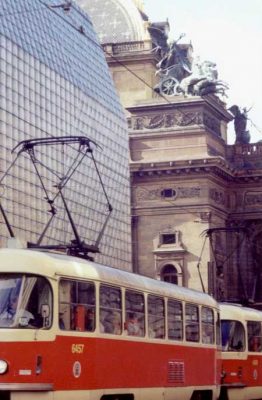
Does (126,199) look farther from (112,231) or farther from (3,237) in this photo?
(3,237)

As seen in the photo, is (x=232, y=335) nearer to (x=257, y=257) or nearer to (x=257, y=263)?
(x=257, y=263)

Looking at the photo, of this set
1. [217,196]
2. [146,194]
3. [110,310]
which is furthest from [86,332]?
[217,196]

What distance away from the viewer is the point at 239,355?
4450cm

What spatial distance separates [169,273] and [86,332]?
8514 cm

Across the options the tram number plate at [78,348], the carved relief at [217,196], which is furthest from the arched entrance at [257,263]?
the tram number plate at [78,348]

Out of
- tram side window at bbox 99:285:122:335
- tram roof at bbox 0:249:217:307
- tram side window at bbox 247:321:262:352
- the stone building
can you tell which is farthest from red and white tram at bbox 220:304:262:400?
the stone building

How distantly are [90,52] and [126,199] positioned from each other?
1469 cm

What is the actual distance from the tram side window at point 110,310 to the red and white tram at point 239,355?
13704 mm

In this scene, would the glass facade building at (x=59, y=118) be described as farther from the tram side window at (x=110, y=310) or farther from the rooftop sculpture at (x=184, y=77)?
the tram side window at (x=110, y=310)

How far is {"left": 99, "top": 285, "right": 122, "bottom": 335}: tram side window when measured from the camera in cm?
2953

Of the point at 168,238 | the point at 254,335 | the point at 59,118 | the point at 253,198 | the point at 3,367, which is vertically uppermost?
the point at 59,118

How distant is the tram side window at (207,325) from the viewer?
3816cm

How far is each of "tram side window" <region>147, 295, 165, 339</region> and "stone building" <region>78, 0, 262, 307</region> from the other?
73133mm

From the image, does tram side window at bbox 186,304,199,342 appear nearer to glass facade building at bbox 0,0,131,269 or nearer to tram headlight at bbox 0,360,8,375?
tram headlight at bbox 0,360,8,375
